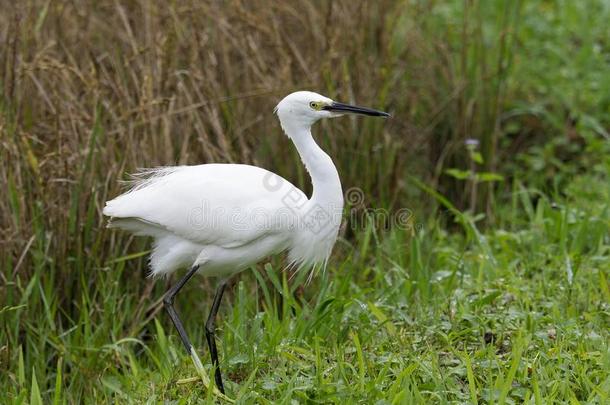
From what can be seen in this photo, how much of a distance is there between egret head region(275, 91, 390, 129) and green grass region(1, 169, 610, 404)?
2.33 feet

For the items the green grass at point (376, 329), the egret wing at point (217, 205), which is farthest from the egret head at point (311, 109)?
the green grass at point (376, 329)

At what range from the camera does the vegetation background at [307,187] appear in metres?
3.43

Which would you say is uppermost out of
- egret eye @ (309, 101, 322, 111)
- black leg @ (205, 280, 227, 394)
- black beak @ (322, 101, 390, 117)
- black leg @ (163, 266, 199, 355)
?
egret eye @ (309, 101, 322, 111)

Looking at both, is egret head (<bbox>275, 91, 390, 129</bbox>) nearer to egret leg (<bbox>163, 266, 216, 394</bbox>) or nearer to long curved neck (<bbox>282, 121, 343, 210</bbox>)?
long curved neck (<bbox>282, 121, 343, 210</bbox>)

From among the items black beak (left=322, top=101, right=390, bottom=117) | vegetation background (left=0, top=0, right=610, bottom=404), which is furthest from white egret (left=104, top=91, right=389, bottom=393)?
vegetation background (left=0, top=0, right=610, bottom=404)

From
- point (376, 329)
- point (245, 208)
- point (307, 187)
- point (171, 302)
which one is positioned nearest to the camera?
point (245, 208)

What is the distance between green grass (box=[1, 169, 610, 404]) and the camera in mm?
3141

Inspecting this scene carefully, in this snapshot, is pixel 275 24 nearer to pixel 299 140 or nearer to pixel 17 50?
pixel 17 50

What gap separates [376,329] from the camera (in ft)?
11.9

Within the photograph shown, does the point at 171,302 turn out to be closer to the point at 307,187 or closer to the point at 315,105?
the point at 315,105

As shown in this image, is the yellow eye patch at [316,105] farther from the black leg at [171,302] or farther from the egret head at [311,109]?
the black leg at [171,302]

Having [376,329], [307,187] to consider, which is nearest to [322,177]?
[376,329]

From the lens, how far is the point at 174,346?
4.06 metres

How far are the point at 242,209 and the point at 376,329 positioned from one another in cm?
73
